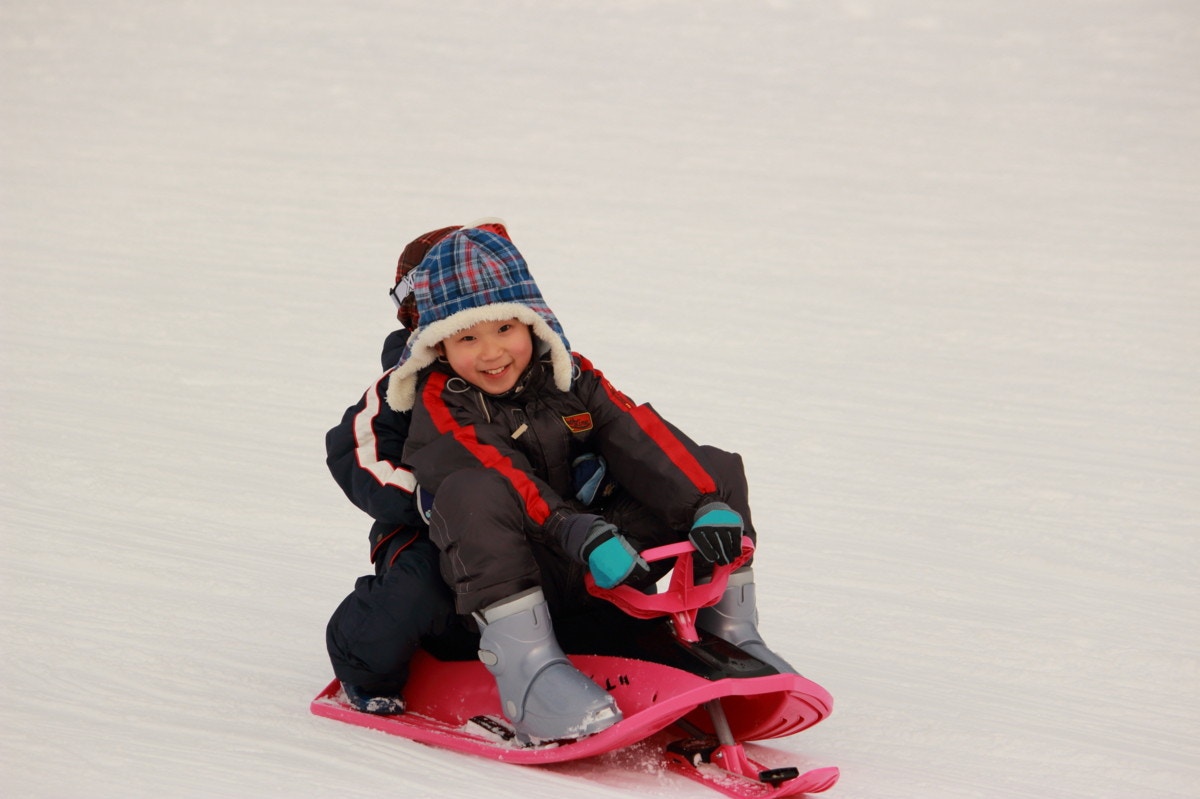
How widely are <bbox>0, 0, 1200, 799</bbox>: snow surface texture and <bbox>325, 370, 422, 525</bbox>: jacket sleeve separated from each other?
19.3 inches

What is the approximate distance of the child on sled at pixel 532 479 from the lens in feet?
9.63

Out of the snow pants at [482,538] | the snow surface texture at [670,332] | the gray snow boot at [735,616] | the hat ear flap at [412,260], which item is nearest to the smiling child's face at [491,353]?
the snow pants at [482,538]

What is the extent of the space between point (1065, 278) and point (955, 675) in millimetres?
6014

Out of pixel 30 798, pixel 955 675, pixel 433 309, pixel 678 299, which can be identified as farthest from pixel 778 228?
pixel 30 798

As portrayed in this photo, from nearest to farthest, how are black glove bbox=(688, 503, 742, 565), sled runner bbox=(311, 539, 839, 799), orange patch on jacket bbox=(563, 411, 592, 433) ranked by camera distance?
sled runner bbox=(311, 539, 839, 799) < black glove bbox=(688, 503, 742, 565) < orange patch on jacket bbox=(563, 411, 592, 433)

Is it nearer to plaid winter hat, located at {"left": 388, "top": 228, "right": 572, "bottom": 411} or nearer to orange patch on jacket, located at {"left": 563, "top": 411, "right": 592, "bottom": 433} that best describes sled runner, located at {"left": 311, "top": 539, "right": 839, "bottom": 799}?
orange patch on jacket, located at {"left": 563, "top": 411, "right": 592, "bottom": 433}

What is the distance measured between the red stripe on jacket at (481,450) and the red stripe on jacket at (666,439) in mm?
332

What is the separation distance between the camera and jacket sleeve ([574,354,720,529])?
3184 millimetres

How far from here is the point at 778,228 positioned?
35.2 ft

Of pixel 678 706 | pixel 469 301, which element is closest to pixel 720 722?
pixel 678 706

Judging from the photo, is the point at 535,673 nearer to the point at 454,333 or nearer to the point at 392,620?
the point at 392,620

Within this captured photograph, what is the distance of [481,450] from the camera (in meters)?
3.10

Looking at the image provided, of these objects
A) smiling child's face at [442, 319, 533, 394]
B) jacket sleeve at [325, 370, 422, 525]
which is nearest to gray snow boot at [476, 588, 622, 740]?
jacket sleeve at [325, 370, 422, 525]

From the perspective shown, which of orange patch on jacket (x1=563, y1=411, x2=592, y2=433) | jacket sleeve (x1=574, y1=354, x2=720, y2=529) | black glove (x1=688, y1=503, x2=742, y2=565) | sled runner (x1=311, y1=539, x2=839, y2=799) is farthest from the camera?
orange patch on jacket (x1=563, y1=411, x2=592, y2=433)
